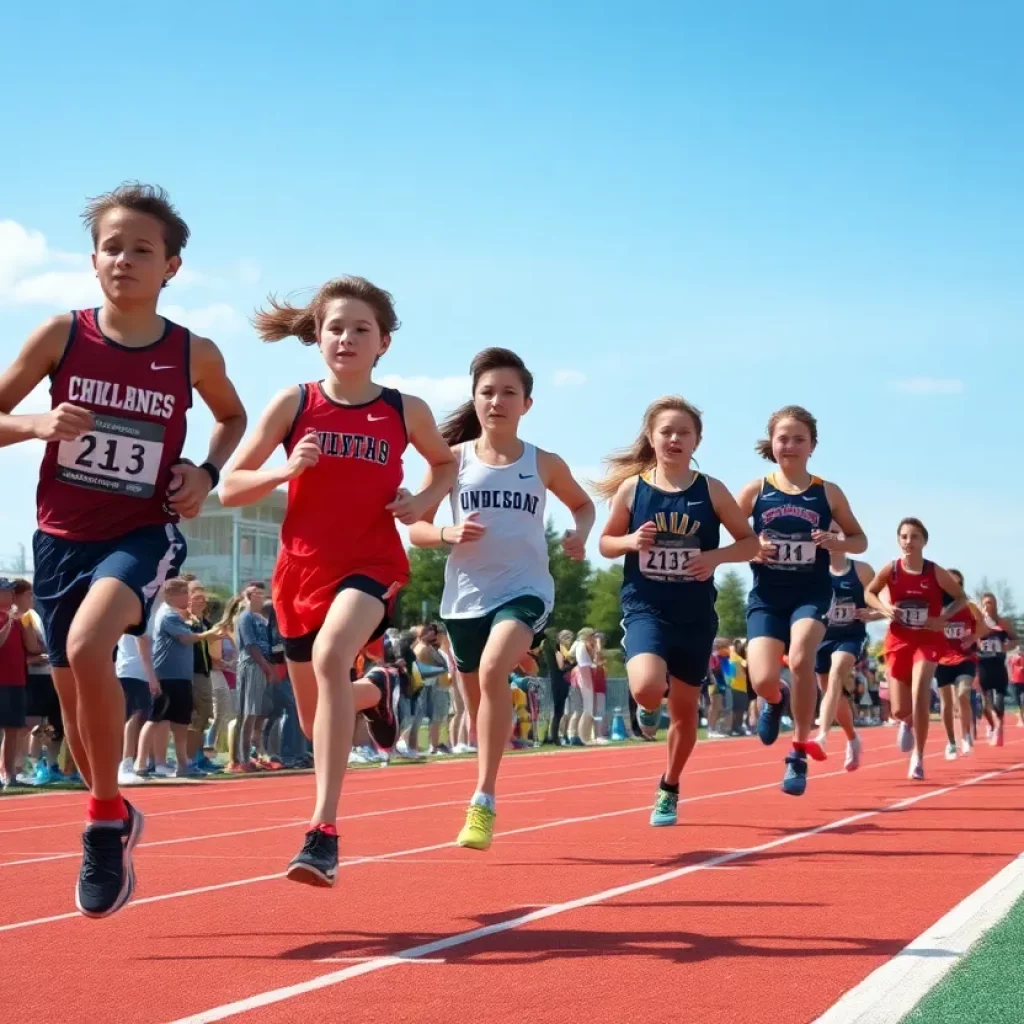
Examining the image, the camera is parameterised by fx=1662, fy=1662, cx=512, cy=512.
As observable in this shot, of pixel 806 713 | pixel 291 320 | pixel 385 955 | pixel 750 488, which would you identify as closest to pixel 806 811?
pixel 806 713

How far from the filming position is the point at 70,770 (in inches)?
632

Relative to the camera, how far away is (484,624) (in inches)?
321

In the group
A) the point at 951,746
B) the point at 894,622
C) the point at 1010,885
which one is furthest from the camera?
the point at 951,746

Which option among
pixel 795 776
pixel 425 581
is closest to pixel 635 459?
pixel 795 776

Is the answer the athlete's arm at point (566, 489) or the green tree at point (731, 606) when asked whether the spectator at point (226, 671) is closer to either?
the athlete's arm at point (566, 489)

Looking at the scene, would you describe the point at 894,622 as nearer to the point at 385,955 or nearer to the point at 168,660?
the point at 168,660

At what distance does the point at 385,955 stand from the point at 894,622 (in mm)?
11028

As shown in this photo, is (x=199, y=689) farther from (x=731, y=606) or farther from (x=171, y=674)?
(x=731, y=606)

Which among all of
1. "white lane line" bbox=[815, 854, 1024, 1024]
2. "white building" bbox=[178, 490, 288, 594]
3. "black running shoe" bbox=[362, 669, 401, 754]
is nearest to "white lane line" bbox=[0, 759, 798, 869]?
"black running shoe" bbox=[362, 669, 401, 754]

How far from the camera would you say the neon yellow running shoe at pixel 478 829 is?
23.9ft

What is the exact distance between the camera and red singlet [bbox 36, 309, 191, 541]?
568 cm

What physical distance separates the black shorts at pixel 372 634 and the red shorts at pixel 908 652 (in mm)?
9533

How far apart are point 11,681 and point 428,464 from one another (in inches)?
339

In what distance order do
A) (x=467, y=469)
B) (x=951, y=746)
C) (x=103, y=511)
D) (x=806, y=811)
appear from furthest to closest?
(x=951, y=746) → (x=806, y=811) → (x=467, y=469) → (x=103, y=511)
